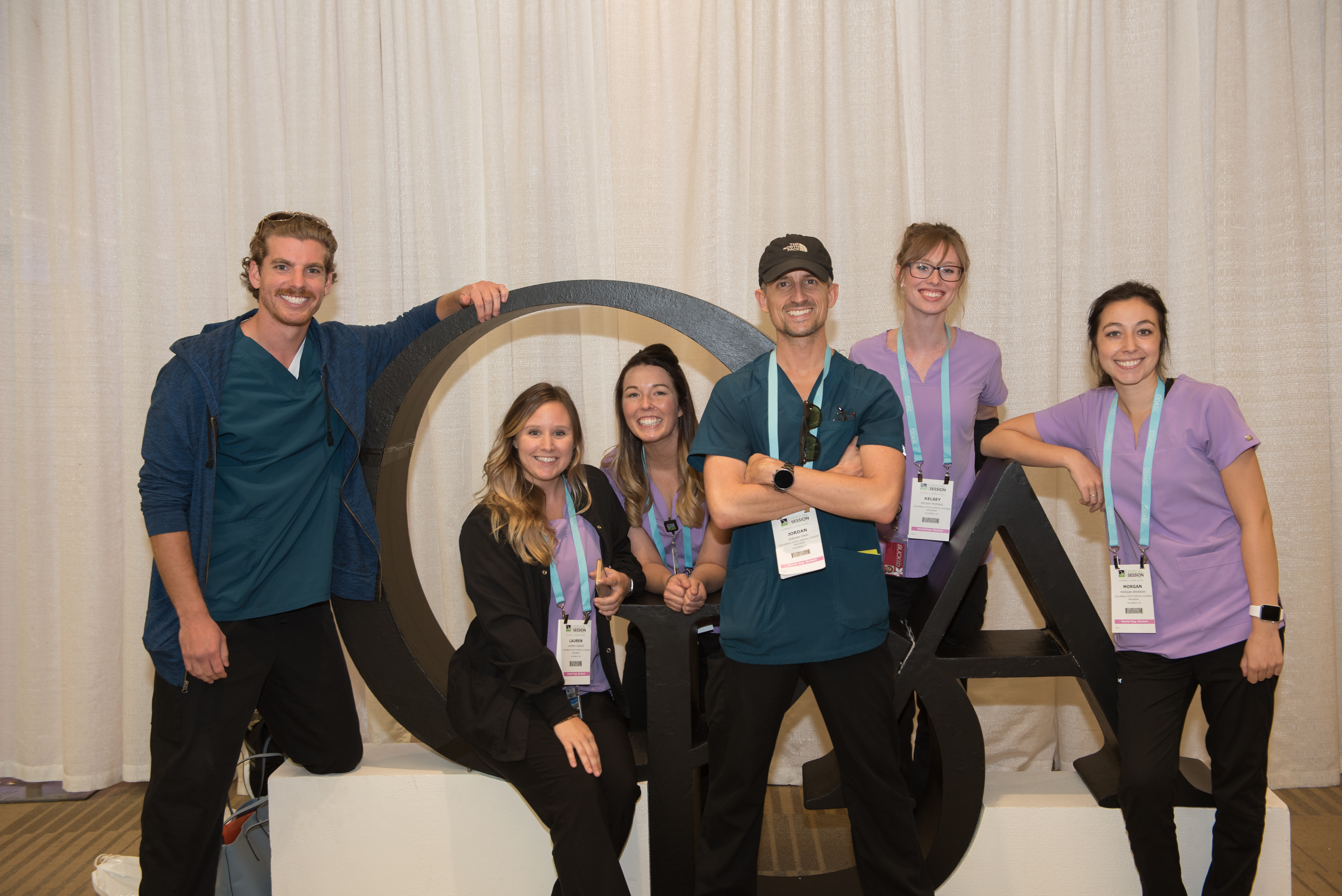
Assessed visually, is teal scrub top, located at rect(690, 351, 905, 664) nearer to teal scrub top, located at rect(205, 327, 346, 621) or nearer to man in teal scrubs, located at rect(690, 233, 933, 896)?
man in teal scrubs, located at rect(690, 233, 933, 896)

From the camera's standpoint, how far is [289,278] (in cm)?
217

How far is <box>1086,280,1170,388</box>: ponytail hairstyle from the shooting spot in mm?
2041

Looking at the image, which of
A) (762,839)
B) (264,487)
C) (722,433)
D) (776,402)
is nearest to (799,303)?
(776,402)

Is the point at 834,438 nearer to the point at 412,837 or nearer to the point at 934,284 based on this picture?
the point at 934,284

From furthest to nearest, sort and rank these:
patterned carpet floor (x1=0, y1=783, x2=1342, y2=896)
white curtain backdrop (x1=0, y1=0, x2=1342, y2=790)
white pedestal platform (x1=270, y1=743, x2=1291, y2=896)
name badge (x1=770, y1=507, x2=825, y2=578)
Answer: white curtain backdrop (x1=0, y1=0, x2=1342, y2=790), patterned carpet floor (x1=0, y1=783, x2=1342, y2=896), white pedestal platform (x1=270, y1=743, x2=1291, y2=896), name badge (x1=770, y1=507, x2=825, y2=578)

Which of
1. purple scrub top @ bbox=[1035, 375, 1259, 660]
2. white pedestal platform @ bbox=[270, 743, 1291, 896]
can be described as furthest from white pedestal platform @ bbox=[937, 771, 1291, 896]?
purple scrub top @ bbox=[1035, 375, 1259, 660]

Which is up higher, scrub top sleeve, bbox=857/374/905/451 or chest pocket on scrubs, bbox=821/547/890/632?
scrub top sleeve, bbox=857/374/905/451

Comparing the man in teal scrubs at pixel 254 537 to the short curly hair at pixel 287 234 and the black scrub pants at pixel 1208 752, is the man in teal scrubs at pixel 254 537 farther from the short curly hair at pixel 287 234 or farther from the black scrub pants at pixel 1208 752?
the black scrub pants at pixel 1208 752

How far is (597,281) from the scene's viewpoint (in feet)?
7.44

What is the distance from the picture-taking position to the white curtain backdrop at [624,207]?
3131 mm

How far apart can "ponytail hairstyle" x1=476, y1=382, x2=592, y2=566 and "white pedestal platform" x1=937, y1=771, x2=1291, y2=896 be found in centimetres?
134

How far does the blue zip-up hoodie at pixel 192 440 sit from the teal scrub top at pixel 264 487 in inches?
1.2

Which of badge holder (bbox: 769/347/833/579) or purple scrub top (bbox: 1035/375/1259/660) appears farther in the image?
purple scrub top (bbox: 1035/375/1259/660)

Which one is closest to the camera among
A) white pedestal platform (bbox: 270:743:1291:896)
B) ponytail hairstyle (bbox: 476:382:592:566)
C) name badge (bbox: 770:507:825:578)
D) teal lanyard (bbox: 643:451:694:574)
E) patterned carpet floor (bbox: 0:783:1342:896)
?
name badge (bbox: 770:507:825:578)
